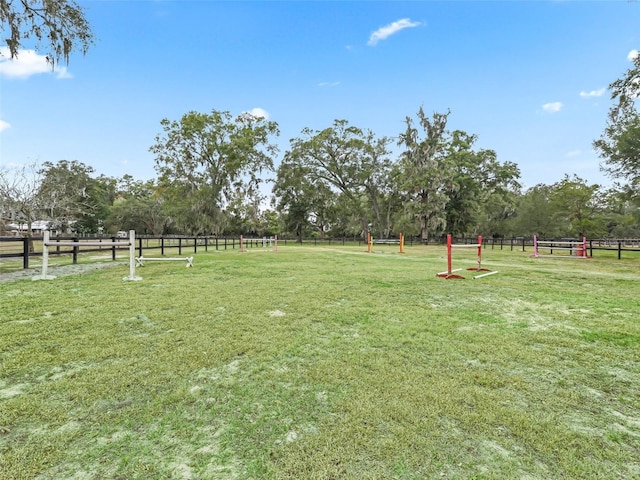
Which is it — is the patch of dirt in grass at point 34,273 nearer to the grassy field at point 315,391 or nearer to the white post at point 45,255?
the white post at point 45,255

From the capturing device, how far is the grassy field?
53.4 inches

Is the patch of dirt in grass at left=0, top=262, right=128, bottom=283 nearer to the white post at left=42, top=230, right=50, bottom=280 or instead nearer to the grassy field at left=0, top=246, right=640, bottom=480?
the white post at left=42, top=230, right=50, bottom=280

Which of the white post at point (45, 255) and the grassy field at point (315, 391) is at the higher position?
the white post at point (45, 255)

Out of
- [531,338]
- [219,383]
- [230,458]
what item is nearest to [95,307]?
[219,383]

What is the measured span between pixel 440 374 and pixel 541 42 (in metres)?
19.5

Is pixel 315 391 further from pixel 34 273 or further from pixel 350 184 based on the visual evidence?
pixel 350 184

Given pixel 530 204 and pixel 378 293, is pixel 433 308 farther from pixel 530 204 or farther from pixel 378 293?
pixel 530 204

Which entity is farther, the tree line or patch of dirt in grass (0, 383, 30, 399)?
the tree line

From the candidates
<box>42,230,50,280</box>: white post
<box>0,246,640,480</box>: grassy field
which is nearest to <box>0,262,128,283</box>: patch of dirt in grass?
<box>42,230,50,280</box>: white post

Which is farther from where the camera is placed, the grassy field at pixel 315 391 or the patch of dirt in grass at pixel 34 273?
the patch of dirt in grass at pixel 34 273

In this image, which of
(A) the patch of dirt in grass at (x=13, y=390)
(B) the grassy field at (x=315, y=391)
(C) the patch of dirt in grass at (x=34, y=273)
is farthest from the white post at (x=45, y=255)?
(A) the patch of dirt in grass at (x=13, y=390)

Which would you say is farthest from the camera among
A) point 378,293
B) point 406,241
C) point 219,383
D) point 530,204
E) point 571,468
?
point 530,204

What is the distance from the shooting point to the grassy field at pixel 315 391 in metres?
1.36

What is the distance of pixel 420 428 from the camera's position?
62.1 inches
